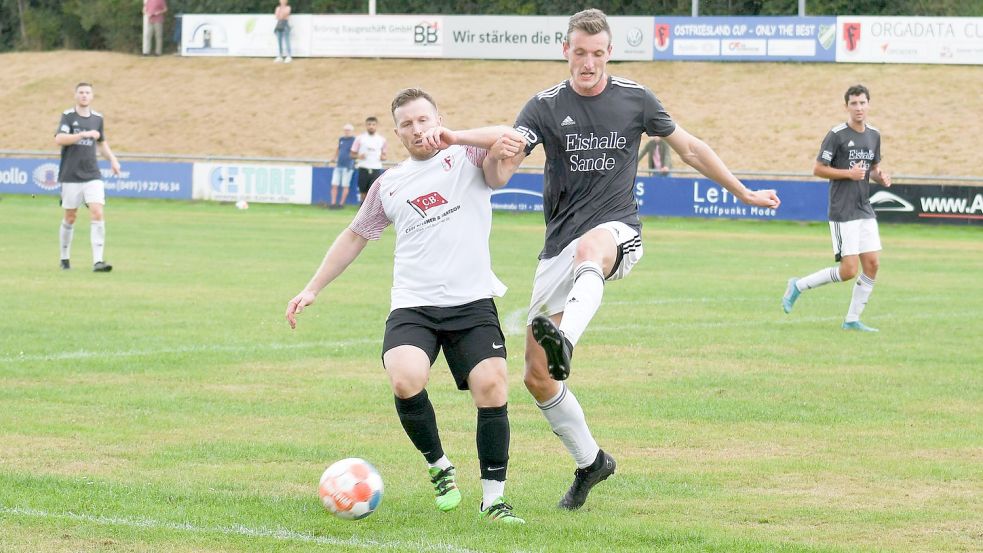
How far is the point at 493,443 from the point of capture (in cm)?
623

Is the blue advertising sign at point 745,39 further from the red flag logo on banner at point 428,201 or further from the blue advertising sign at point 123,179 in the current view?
the red flag logo on banner at point 428,201

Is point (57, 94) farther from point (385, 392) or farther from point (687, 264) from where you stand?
point (385, 392)

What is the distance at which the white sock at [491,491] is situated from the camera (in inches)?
245

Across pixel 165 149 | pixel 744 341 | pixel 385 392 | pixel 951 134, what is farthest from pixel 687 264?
pixel 165 149

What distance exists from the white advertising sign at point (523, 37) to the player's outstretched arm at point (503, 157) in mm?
42202

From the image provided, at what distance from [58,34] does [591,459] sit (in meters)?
71.3

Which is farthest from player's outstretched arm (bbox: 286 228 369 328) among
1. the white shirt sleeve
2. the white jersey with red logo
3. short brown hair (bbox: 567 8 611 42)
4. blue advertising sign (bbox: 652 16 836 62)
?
blue advertising sign (bbox: 652 16 836 62)

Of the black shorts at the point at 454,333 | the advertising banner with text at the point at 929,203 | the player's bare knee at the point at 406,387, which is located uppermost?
the black shorts at the point at 454,333

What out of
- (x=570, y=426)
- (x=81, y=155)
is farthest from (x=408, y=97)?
(x=81, y=155)

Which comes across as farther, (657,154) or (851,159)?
(657,154)

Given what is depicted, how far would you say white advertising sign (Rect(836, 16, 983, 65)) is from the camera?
147 ft

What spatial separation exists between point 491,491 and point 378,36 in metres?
47.0

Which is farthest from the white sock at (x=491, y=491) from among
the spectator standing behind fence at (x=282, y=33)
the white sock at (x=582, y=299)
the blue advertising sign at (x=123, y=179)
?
the spectator standing behind fence at (x=282, y=33)

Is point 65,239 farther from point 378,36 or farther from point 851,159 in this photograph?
point 378,36
